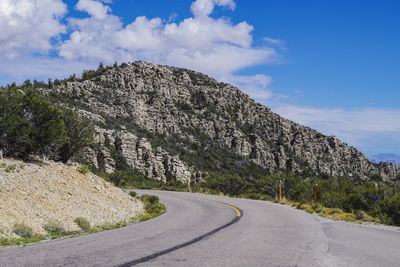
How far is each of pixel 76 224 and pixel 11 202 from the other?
7.37ft

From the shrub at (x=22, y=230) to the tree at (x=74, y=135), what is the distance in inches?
341

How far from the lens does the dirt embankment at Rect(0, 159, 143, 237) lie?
10.3m

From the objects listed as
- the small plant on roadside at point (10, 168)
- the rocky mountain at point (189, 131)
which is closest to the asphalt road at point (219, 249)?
the small plant on roadside at point (10, 168)

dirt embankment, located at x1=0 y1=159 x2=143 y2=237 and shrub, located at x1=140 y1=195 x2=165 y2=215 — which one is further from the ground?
dirt embankment, located at x1=0 y1=159 x2=143 y2=237

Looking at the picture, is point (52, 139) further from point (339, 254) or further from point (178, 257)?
point (339, 254)

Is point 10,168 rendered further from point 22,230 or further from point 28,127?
point 22,230

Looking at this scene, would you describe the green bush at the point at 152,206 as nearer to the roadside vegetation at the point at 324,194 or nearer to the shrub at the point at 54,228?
the shrub at the point at 54,228

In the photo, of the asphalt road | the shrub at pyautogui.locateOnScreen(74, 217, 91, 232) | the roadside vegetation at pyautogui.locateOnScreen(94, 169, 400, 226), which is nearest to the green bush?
the shrub at pyautogui.locateOnScreen(74, 217, 91, 232)

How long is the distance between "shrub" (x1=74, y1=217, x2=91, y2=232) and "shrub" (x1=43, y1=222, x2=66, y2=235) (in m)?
0.84

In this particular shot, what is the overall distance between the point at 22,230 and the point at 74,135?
1014 cm

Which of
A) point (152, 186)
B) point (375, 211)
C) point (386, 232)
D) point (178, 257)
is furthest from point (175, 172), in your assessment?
point (178, 257)

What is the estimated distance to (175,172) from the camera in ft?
155

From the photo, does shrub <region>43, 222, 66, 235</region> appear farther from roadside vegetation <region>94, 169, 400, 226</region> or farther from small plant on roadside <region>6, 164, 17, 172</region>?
roadside vegetation <region>94, 169, 400, 226</region>

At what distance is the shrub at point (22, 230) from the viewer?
8.99 m
